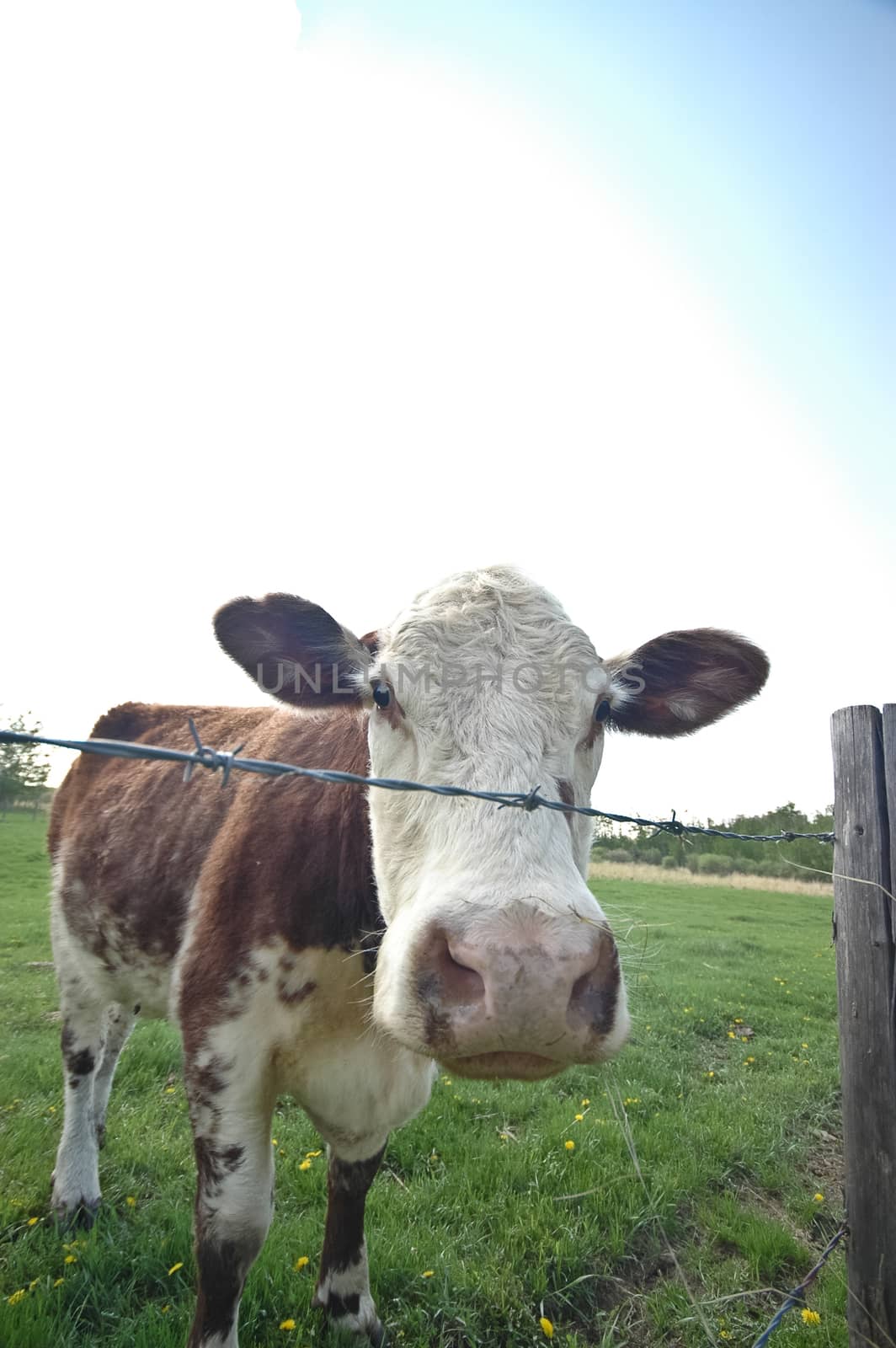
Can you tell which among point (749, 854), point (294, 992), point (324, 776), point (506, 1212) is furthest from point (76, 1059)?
point (749, 854)

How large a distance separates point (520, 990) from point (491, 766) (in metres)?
0.66

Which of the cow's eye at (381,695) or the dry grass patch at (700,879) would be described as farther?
the dry grass patch at (700,879)

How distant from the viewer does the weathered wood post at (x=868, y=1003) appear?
2299 mm

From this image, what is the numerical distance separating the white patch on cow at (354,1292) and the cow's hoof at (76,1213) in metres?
1.32

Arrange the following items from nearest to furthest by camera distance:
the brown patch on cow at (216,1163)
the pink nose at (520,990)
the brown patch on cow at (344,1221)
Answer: the pink nose at (520,990) → the brown patch on cow at (216,1163) → the brown patch on cow at (344,1221)

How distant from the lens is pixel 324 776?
182 centimetres

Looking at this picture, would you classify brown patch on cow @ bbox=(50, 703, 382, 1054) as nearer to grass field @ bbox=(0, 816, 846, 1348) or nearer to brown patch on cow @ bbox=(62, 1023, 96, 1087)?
brown patch on cow @ bbox=(62, 1023, 96, 1087)

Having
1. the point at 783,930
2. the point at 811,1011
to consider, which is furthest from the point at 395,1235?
the point at 783,930

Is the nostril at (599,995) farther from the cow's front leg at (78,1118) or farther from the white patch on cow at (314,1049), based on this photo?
the cow's front leg at (78,1118)

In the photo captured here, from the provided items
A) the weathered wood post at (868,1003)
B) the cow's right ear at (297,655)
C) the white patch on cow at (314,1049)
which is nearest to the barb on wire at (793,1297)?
the weathered wood post at (868,1003)

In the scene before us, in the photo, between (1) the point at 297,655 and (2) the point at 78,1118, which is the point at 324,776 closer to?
(1) the point at 297,655

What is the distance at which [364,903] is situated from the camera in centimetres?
285

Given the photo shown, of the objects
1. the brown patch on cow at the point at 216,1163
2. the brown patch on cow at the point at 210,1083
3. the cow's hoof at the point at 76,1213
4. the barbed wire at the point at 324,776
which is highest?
the barbed wire at the point at 324,776

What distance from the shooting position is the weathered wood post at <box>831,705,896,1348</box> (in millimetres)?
2299
